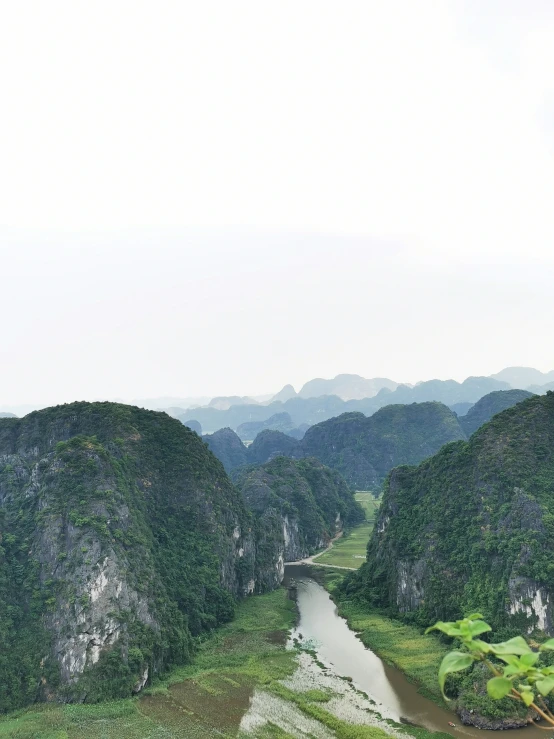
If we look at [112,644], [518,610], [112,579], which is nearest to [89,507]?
[112,579]

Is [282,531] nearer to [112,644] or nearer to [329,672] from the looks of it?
[329,672]

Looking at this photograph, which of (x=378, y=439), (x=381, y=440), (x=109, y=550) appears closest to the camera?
(x=109, y=550)

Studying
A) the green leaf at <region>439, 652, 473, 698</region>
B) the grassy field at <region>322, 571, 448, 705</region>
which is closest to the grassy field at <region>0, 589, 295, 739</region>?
the grassy field at <region>322, 571, 448, 705</region>

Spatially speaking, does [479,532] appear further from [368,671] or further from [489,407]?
[489,407]

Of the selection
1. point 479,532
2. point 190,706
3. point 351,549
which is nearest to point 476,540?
point 479,532

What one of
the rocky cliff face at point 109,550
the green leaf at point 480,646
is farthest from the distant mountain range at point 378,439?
the green leaf at point 480,646

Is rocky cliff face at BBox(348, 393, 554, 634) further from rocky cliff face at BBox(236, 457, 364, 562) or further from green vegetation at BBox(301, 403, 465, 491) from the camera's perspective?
green vegetation at BBox(301, 403, 465, 491)
